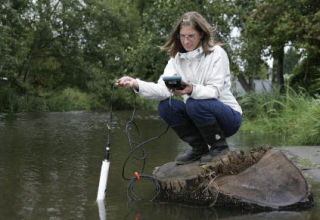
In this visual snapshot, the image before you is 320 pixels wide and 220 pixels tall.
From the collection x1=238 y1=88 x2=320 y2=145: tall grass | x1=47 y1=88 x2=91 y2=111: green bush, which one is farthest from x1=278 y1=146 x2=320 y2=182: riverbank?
x1=47 y1=88 x2=91 y2=111: green bush

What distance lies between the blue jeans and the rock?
293mm

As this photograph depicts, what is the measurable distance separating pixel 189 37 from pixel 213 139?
0.88 m

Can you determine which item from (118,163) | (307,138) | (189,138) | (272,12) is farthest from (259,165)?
(272,12)

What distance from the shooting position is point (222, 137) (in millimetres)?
3496

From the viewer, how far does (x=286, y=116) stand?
796 centimetres

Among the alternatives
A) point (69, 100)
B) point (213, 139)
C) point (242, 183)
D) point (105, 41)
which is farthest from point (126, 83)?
point (105, 41)

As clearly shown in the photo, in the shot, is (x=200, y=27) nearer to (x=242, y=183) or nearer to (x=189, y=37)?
(x=189, y=37)

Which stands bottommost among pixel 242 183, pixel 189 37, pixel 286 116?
pixel 242 183

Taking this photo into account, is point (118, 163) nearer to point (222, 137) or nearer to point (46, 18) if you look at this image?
point (222, 137)

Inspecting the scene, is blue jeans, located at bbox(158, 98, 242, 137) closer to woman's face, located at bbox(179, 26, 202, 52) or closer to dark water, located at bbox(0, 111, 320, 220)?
woman's face, located at bbox(179, 26, 202, 52)

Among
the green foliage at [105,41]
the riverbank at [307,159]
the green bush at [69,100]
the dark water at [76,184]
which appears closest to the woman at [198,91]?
the dark water at [76,184]

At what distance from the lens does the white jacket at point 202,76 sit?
3254mm

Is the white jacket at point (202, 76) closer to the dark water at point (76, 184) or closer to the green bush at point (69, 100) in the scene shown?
the dark water at point (76, 184)

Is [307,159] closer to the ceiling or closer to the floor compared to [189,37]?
closer to the floor
